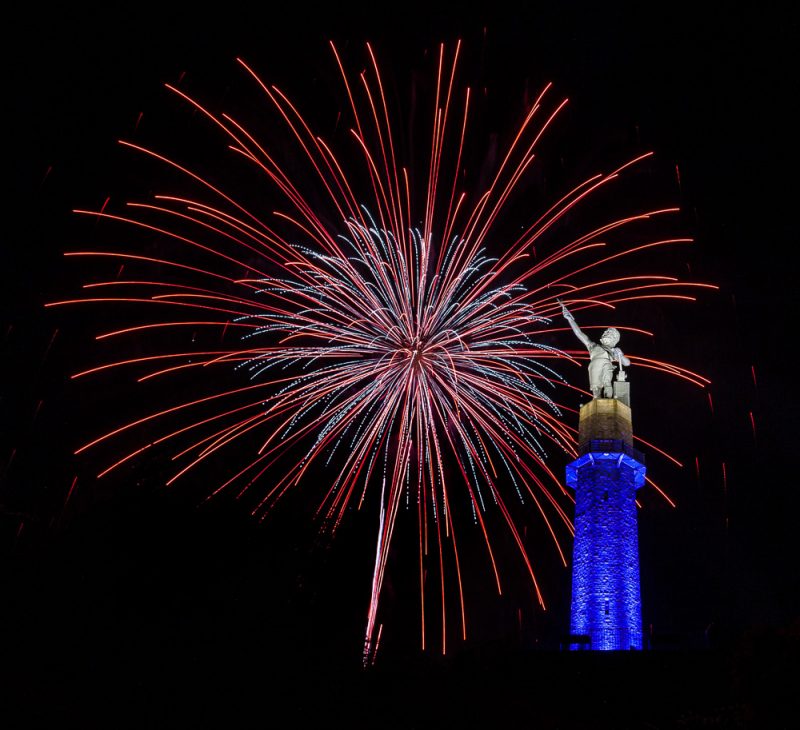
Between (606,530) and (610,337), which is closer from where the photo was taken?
(606,530)

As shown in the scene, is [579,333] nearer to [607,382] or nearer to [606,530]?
[607,382]

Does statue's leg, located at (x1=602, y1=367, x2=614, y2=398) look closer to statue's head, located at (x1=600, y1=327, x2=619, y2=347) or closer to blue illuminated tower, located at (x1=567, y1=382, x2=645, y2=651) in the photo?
blue illuminated tower, located at (x1=567, y1=382, x2=645, y2=651)

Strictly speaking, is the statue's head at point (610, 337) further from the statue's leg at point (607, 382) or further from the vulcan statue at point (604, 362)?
the statue's leg at point (607, 382)

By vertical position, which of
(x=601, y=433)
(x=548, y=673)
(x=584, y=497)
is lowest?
(x=548, y=673)

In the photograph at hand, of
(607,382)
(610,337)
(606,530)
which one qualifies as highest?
(610,337)

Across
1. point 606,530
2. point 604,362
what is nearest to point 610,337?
point 604,362

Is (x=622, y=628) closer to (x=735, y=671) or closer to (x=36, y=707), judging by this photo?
(x=735, y=671)

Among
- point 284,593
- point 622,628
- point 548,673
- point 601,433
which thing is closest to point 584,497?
point 601,433
